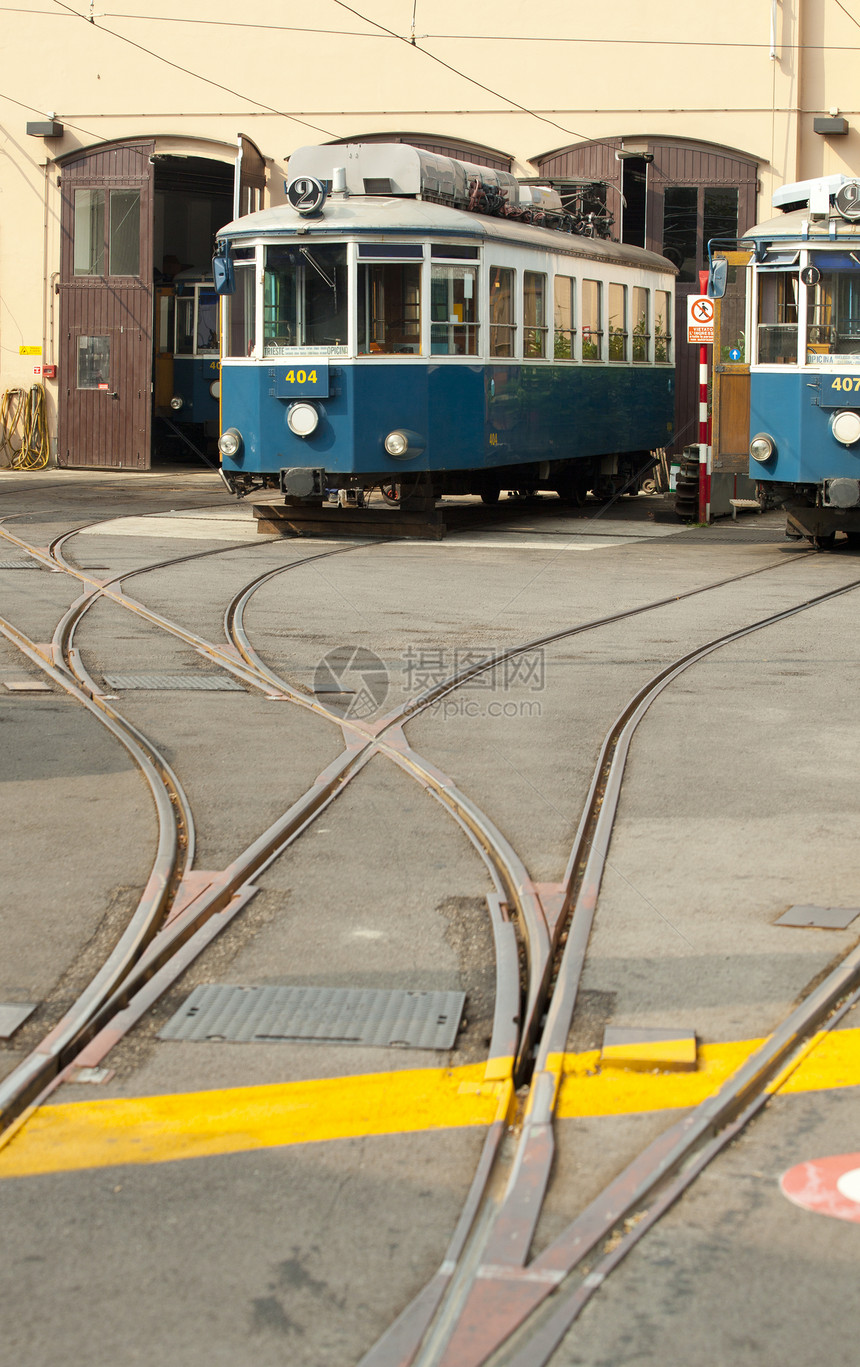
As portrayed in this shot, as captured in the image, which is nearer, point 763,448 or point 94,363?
point 763,448

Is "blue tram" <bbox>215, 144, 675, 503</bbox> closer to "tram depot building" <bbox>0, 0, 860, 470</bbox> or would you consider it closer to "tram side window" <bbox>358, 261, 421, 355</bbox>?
"tram side window" <bbox>358, 261, 421, 355</bbox>

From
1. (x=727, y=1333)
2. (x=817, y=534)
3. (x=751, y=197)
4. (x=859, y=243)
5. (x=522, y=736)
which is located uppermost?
(x=751, y=197)

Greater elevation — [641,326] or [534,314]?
[641,326]

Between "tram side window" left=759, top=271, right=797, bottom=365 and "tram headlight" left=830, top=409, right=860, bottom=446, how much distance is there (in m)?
0.77

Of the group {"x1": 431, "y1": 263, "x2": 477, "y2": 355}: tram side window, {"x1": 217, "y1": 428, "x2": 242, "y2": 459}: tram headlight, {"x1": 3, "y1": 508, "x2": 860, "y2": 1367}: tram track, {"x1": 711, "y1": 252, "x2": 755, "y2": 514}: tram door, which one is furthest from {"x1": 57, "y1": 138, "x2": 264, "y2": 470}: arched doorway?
{"x1": 3, "y1": 508, "x2": 860, "y2": 1367}: tram track

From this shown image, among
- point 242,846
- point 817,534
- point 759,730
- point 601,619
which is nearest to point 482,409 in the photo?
point 817,534

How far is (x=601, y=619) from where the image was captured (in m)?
12.4

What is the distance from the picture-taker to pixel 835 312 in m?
16.6

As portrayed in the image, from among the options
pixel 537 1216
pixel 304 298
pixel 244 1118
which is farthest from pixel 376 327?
pixel 537 1216

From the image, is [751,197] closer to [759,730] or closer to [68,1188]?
[759,730]

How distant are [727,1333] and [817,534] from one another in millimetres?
15540

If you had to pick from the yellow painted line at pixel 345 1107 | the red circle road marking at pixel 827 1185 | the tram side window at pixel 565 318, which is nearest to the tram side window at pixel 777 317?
the tram side window at pixel 565 318

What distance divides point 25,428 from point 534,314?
535 inches

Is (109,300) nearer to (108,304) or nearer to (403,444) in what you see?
(108,304)
